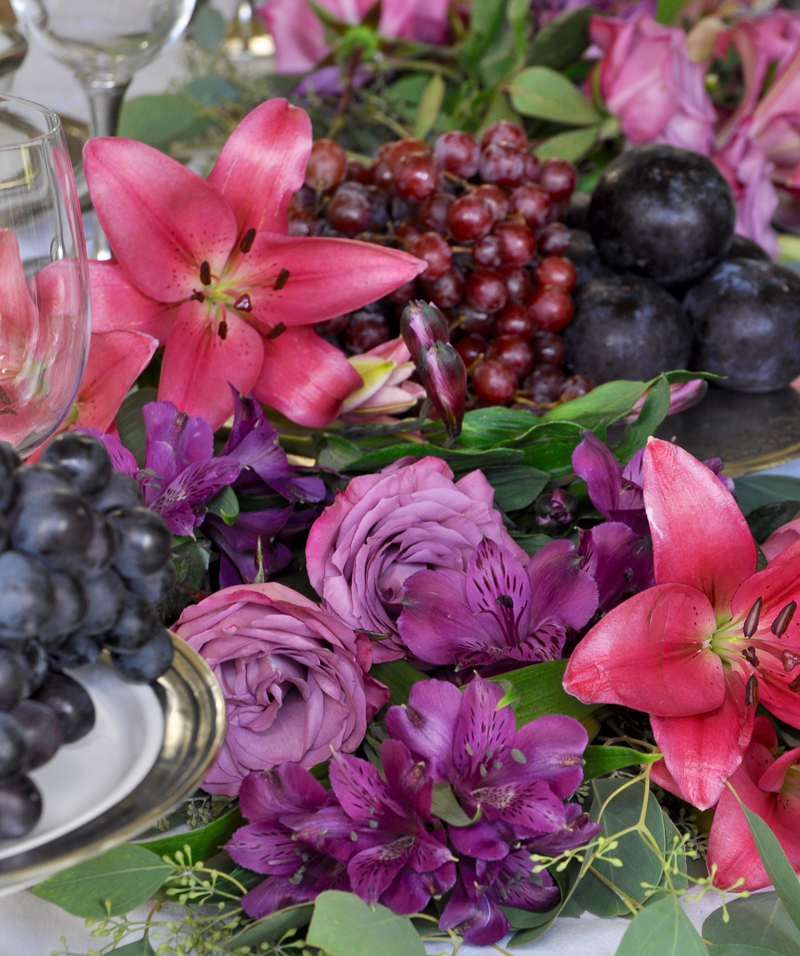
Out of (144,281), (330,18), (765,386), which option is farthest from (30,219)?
(330,18)

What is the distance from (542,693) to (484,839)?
0.08 metres

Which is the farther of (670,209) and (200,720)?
(670,209)

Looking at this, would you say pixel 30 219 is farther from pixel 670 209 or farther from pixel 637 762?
pixel 670 209

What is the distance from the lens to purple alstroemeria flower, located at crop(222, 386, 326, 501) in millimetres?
493

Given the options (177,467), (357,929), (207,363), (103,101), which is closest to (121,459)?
(177,467)

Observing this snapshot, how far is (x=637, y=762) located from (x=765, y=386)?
1.40ft

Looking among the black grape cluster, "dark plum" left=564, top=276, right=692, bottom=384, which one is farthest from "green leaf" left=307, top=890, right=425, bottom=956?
"dark plum" left=564, top=276, right=692, bottom=384

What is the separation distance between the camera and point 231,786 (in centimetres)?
40

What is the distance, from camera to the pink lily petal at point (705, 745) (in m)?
0.39

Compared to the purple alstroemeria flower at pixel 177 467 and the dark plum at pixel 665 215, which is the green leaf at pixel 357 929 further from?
the dark plum at pixel 665 215

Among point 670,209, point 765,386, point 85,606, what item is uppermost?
point 85,606

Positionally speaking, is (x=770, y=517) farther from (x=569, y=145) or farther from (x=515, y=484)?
(x=569, y=145)

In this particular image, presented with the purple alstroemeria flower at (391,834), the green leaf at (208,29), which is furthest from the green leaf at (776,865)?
the green leaf at (208,29)

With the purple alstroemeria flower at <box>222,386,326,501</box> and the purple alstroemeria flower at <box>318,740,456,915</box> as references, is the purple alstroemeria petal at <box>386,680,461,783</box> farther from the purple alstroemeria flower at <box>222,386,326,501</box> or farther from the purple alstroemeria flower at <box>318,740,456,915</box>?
the purple alstroemeria flower at <box>222,386,326,501</box>
